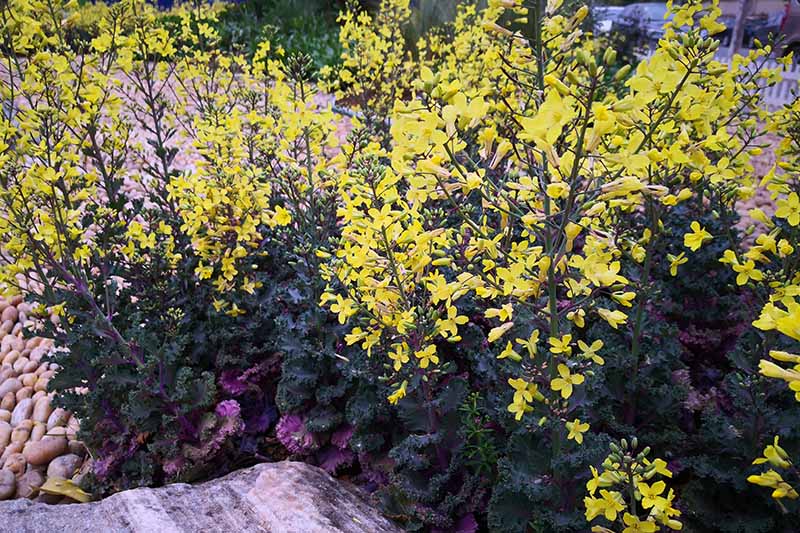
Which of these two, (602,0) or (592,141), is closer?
(592,141)

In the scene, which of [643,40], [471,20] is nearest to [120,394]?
[471,20]

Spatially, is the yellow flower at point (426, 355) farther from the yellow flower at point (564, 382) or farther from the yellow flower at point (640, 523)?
the yellow flower at point (640, 523)

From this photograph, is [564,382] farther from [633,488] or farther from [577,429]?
[633,488]

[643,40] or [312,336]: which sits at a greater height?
[643,40]

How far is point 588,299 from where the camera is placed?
5.39 feet

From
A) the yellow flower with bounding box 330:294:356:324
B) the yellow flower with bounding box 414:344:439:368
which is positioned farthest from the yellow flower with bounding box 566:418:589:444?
the yellow flower with bounding box 330:294:356:324

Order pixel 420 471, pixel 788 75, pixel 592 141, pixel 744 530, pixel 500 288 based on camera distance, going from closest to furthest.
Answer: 1. pixel 592 141
2. pixel 500 288
3. pixel 744 530
4. pixel 420 471
5. pixel 788 75

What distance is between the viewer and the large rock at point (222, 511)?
2076mm

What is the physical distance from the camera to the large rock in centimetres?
208

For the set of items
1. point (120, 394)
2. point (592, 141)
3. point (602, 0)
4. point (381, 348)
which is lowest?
point (120, 394)

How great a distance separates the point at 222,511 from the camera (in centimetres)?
217

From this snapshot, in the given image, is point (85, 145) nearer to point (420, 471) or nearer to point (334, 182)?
point (334, 182)

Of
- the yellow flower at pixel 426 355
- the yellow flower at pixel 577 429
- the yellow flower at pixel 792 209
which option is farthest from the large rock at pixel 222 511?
the yellow flower at pixel 792 209

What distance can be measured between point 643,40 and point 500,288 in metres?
11.8
